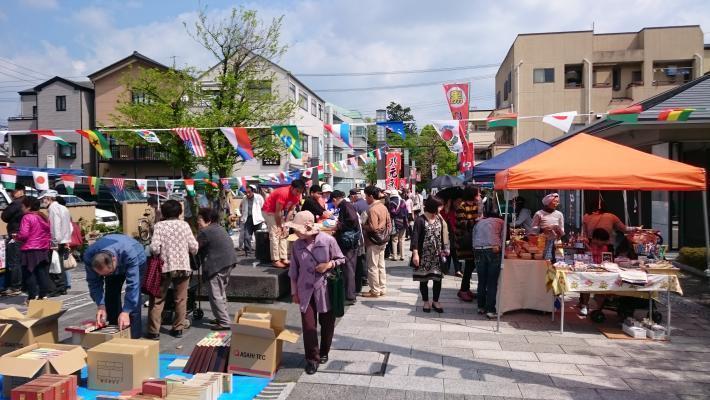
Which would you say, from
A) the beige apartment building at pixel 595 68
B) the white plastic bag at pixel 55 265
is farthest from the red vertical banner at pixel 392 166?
the beige apartment building at pixel 595 68

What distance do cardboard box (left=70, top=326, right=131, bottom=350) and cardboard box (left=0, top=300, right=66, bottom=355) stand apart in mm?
372

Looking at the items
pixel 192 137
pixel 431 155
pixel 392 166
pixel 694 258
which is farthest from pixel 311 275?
pixel 431 155

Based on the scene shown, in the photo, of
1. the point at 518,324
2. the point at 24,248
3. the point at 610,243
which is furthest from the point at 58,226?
the point at 610,243

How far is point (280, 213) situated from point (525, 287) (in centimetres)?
406

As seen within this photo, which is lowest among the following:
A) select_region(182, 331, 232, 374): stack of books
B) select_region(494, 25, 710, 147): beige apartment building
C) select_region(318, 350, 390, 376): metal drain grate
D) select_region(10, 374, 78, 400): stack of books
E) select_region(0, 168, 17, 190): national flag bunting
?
select_region(318, 350, 390, 376): metal drain grate

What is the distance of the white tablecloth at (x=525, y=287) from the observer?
271 inches

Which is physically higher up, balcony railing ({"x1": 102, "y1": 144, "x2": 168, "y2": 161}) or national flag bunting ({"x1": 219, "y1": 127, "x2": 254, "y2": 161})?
balcony railing ({"x1": 102, "y1": 144, "x2": 168, "y2": 161})

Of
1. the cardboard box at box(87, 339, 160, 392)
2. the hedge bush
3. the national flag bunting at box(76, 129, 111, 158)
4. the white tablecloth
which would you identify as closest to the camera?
the cardboard box at box(87, 339, 160, 392)

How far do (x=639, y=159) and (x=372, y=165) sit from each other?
45.4 m

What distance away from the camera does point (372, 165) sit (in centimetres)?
5172

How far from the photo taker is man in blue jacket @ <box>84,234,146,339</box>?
4727 millimetres

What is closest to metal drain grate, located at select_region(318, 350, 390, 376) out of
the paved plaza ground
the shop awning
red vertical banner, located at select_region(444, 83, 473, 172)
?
the paved plaza ground

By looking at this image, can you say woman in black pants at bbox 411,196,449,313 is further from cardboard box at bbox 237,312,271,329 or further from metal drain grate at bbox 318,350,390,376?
cardboard box at bbox 237,312,271,329

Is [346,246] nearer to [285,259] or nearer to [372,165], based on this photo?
[285,259]
